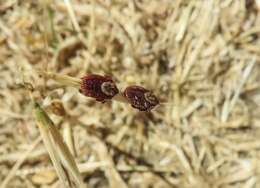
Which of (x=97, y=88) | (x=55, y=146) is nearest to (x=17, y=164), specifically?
(x=55, y=146)

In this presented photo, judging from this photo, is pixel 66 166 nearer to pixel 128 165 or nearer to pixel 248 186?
pixel 128 165

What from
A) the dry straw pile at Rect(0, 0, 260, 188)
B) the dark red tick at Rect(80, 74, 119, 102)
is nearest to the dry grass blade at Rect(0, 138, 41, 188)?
the dry straw pile at Rect(0, 0, 260, 188)

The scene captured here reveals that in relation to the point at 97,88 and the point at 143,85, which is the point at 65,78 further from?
the point at 143,85

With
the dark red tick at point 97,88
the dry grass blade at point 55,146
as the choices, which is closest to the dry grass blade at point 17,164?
the dry grass blade at point 55,146

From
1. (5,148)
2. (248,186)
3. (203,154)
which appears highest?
(5,148)

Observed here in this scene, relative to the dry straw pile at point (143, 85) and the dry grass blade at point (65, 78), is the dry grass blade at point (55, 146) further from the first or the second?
the dry straw pile at point (143, 85)

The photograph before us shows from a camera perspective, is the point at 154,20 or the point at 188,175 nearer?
the point at 188,175

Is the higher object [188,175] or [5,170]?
[5,170]

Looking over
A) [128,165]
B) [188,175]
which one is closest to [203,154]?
[188,175]
